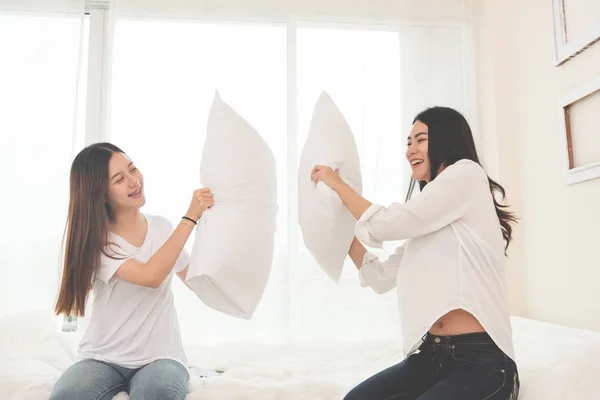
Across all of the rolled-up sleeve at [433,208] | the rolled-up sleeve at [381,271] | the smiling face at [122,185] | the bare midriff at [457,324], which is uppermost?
the smiling face at [122,185]

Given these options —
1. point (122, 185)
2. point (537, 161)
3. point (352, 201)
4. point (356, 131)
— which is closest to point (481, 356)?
point (352, 201)

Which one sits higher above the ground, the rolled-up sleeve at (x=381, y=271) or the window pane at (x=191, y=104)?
the window pane at (x=191, y=104)

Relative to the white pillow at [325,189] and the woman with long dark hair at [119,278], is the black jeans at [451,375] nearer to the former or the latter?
the white pillow at [325,189]

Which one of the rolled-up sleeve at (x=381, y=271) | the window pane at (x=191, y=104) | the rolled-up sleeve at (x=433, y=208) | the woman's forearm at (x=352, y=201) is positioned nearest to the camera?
the rolled-up sleeve at (x=433, y=208)

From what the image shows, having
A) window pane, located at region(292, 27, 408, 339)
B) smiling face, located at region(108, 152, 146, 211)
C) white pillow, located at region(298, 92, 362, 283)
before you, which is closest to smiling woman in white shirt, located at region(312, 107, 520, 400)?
white pillow, located at region(298, 92, 362, 283)

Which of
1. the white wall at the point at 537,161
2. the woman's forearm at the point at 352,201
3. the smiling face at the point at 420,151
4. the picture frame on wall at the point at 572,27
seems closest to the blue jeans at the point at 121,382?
the woman's forearm at the point at 352,201

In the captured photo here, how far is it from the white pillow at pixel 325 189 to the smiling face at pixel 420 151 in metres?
0.17

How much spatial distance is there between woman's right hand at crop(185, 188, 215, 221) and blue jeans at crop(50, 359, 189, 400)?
398 mm

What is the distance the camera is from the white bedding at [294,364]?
4.41 ft

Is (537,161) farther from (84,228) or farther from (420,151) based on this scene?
(84,228)

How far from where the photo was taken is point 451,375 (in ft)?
3.93

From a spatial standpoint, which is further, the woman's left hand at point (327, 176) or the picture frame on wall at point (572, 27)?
the picture frame on wall at point (572, 27)

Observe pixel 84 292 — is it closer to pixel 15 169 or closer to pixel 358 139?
pixel 15 169

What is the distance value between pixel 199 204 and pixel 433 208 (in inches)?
24.3
